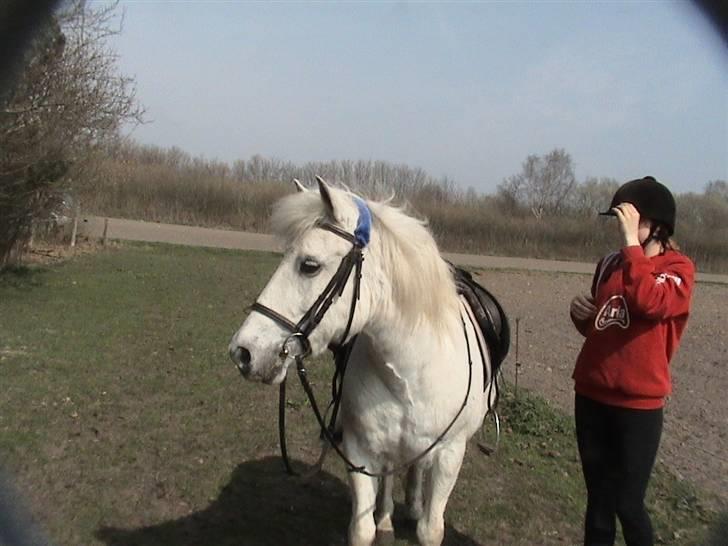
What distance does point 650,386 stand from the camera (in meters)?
2.67

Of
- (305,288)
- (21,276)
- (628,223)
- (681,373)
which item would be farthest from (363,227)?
(21,276)

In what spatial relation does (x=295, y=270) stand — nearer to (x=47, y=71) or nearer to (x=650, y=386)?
(x=650, y=386)

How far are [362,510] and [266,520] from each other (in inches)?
46.1

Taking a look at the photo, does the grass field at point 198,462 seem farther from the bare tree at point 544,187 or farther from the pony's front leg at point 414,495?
the bare tree at point 544,187

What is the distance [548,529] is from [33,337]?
6.53 meters

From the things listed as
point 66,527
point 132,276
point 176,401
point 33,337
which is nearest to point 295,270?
point 66,527

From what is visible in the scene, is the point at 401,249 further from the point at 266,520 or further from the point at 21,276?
the point at 21,276

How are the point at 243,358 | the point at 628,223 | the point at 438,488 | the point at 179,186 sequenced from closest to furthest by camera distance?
the point at 243,358
the point at 628,223
the point at 438,488
the point at 179,186

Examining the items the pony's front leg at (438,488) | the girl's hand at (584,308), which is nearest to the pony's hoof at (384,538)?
the pony's front leg at (438,488)

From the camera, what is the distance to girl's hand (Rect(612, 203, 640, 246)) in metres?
2.60

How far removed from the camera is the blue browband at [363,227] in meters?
2.48

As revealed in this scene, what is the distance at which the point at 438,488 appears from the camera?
2926 millimetres

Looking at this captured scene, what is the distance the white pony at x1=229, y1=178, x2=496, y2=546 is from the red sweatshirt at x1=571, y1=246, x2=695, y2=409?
54cm

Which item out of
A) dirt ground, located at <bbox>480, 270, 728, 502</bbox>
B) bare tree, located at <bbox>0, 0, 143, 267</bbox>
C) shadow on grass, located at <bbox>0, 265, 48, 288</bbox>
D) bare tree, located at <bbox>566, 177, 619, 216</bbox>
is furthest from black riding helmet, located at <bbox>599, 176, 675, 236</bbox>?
bare tree, located at <bbox>566, 177, 619, 216</bbox>
